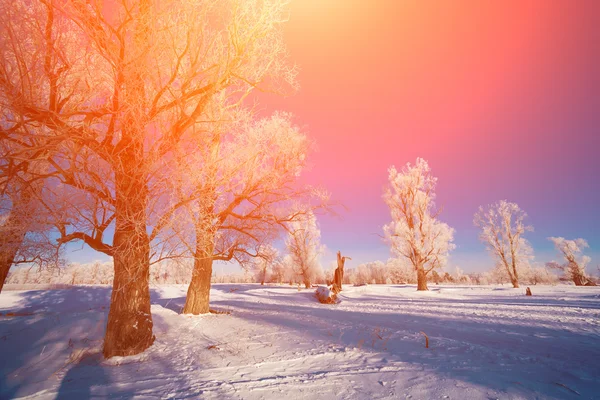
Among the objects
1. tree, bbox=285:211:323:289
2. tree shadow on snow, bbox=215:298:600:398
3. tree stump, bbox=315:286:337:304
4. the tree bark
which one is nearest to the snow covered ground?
tree shadow on snow, bbox=215:298:600:398

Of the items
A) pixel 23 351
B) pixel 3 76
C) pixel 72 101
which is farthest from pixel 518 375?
pixel 23 351

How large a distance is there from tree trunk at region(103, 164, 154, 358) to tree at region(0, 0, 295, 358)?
19 millimetres

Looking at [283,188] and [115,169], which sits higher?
[283,188]

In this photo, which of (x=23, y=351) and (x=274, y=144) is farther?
(x=274, y=144)

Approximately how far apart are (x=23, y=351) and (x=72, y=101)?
5.16 meters

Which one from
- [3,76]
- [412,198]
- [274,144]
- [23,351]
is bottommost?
[23,351]

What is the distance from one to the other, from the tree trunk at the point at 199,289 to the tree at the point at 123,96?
9.54 ft

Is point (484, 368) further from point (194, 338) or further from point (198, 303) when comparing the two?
point (198, 303)

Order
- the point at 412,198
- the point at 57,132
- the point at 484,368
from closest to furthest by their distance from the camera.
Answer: the point at 484,368
the point at 57,132
the point at 412,198

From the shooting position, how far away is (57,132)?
148 inches

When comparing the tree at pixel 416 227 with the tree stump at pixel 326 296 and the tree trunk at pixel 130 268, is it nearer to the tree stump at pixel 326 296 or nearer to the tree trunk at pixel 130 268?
the tree stump at pixel 326 296

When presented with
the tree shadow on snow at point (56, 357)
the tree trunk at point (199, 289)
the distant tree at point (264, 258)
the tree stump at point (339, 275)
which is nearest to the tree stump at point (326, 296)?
the tree stump at point (339, 275)

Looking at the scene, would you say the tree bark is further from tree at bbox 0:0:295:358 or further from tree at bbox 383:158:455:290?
tree at bbox 383:158:455:290

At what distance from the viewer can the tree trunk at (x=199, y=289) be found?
8109mm
